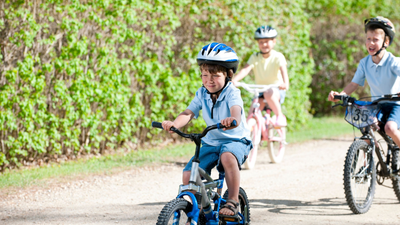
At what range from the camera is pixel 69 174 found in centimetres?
657

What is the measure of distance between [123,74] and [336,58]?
7761mm

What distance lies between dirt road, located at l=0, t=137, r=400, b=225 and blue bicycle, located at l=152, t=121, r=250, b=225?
1.04m

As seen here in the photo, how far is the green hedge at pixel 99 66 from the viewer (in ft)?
22.1

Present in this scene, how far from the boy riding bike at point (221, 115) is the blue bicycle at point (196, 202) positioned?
11 centimetres

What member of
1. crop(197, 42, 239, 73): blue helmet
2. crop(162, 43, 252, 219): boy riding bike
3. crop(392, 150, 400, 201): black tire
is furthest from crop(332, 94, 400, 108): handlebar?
crop(197, 42, 239, 73): blue helmet

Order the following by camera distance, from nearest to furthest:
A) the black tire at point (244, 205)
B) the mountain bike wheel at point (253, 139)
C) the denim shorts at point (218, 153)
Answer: the denim shorts at point (218, 153), the black tire at point (244, 205), the mountain bike wheel at point (253, 139)

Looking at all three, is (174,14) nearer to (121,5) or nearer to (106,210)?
(121,5)

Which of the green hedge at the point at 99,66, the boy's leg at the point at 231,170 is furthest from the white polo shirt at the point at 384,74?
the green hedge at the point at 99,66

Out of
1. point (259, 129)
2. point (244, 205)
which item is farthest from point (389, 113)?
point (259, 129)

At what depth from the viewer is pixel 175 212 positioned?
10.7 feet

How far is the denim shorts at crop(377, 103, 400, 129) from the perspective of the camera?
5.00 meters

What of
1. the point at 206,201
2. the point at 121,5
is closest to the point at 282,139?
the point at 121,5

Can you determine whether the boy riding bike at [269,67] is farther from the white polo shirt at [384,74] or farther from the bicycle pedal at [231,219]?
the bicycle pedal at [231,219]

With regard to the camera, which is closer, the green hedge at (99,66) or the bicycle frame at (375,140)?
the bicycle frame at (375,140)
